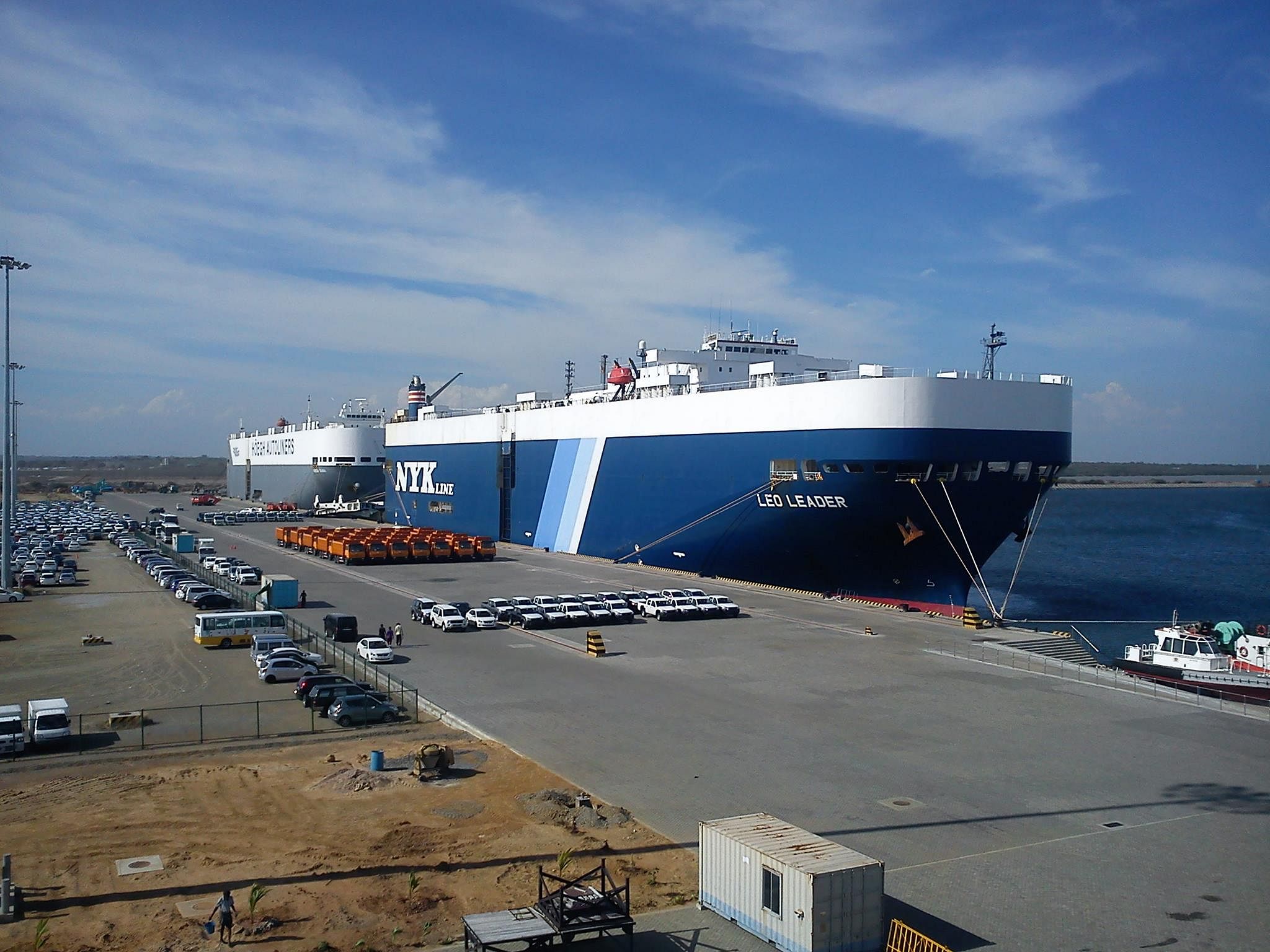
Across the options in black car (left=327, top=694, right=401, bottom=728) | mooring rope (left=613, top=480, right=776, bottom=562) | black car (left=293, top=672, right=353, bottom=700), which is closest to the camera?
black car (left=327, top=694, right=401, bottom=728)

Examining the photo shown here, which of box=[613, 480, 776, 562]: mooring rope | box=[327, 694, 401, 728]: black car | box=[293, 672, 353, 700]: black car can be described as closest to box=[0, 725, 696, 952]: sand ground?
box=[327, 694, 401, 728]: black car

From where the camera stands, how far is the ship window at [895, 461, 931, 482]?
33406 mm

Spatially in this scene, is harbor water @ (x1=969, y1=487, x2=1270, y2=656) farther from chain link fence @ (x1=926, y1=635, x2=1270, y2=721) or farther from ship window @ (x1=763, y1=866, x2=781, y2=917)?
ship window @ (x1=763, y1=866, x2=781, y2=917)

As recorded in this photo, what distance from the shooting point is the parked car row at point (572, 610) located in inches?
1249

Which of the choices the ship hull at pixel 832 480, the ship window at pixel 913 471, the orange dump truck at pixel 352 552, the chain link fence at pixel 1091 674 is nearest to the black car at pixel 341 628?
the ship hull at pixel 832 480

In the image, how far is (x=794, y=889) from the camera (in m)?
9.96

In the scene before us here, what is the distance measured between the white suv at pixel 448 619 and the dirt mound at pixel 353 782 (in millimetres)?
15175

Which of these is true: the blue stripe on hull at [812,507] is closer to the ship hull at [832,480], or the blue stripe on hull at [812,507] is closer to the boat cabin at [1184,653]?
the ship hull at [832,480]

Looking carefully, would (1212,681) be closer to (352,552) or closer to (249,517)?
(352,552)

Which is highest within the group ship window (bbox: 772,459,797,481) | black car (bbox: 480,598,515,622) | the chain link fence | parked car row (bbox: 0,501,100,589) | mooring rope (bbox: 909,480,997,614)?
ship window (bbox: 772,459,797,481)

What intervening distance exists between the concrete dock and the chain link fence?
1.86 ft

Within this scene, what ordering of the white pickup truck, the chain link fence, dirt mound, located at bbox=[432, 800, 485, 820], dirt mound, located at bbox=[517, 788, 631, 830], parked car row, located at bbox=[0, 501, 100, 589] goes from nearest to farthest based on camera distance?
dirt mound, located at bbox=[517, 788, 631, 830] < dirt mound, located at bbox=[432, 800, 485, 820] < the white pickup truck < the chain link fence < parked car row, located at bbox=[0, 501, 100, 589]

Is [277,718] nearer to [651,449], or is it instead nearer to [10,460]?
[651,449]

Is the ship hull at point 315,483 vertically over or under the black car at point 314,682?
over
